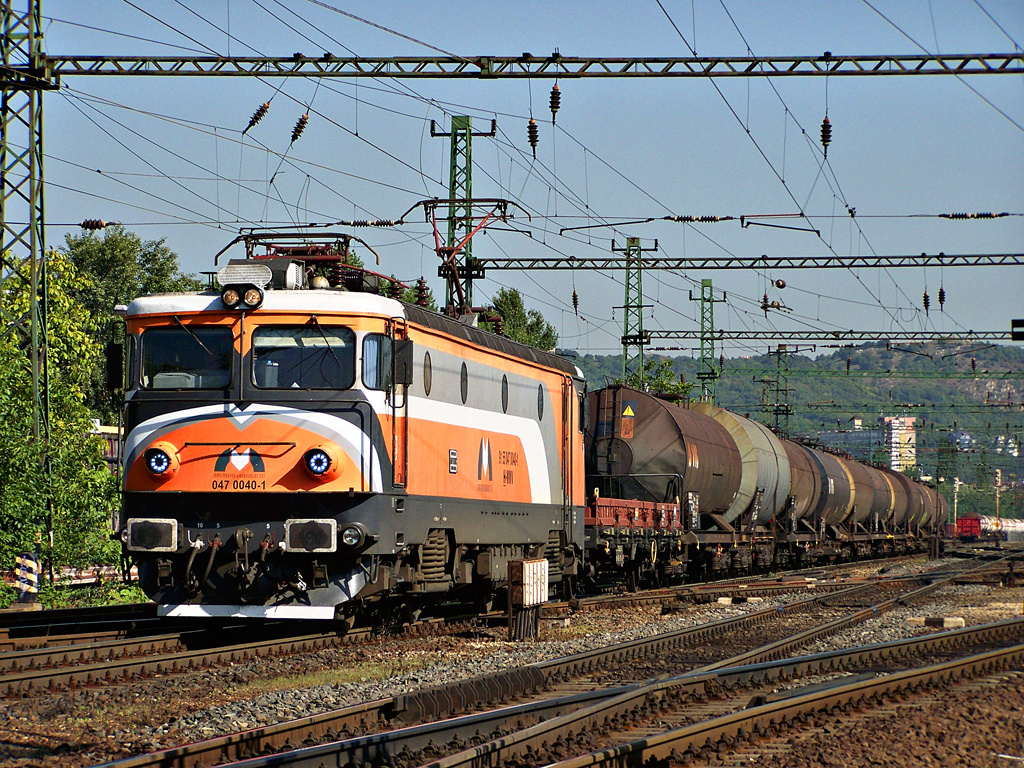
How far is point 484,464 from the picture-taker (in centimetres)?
1591

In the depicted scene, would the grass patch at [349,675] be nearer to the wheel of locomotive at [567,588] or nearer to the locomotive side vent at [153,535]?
the locomotive side vent at [153,535]

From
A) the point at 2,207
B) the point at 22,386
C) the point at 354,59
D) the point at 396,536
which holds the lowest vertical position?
the point at 396,536

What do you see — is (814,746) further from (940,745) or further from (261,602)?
(261,602)

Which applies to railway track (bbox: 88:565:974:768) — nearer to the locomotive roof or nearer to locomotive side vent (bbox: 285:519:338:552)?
locomotive side vent (bbox: 285:519:338:552)

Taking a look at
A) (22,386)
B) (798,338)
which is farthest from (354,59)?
(798,338)

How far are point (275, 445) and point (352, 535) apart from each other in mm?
1264

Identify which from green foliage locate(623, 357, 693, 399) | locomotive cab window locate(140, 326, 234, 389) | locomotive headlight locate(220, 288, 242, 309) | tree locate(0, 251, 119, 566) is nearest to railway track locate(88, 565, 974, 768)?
locomotive cab window locate(140, 326, 234, 389)

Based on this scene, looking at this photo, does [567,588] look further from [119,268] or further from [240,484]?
[119,268]

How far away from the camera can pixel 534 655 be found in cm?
1383

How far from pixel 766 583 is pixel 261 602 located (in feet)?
55.1

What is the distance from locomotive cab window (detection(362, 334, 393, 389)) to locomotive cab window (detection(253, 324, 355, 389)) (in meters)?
0.14

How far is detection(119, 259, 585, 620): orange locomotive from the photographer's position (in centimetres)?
1274

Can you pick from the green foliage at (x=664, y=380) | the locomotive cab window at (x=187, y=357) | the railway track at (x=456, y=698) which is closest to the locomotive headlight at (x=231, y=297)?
the locomotive cab window at (x=187, y=357)

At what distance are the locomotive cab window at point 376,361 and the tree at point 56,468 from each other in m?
8.23
